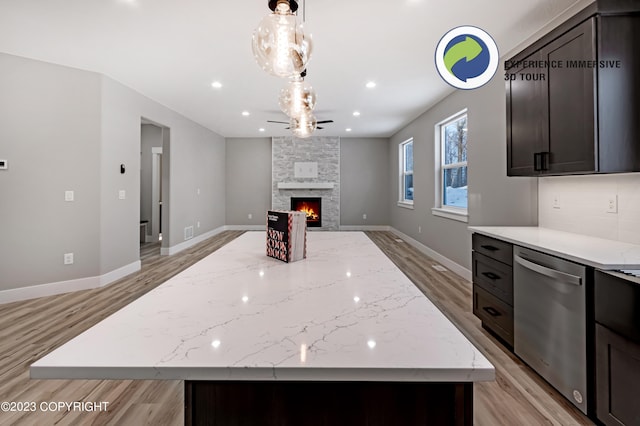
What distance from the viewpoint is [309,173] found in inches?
351

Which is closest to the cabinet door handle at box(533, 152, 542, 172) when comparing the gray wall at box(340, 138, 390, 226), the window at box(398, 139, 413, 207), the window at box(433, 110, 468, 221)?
the window at box(433, 110, 468, 221)

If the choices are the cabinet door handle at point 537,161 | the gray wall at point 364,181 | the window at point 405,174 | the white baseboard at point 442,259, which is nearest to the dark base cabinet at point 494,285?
the cabinet door handle at point 537,161

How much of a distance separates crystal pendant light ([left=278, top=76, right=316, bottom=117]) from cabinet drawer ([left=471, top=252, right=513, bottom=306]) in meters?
1.86

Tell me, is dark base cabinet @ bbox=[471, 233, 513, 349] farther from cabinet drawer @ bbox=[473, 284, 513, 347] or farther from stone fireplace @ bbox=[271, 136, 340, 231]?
stone fireplace @ bbox=[271, 136, 340, 231]

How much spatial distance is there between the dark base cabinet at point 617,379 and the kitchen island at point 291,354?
3.80ft

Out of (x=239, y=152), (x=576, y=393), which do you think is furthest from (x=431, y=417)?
(x=239, y=152)

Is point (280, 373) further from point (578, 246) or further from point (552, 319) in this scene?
point (578, 246)

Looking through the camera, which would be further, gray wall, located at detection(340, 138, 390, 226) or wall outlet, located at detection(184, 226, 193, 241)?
gray wall, located at detection(340, 138, 390, 226)

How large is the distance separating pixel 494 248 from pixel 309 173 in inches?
264

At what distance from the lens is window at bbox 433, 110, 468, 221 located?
464 centimetres

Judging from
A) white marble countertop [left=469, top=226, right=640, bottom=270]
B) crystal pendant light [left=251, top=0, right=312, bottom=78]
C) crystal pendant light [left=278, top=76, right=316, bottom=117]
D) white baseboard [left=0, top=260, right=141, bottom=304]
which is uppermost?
crystal pendant light [left=278, top=76, right=316, bottom=117]

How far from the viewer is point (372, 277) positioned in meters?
1.32

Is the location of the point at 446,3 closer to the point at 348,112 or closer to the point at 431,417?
the point at 431,417

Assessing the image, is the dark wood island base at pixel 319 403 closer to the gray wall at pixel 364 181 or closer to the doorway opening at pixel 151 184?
the doorway opening at pixel 151 184
